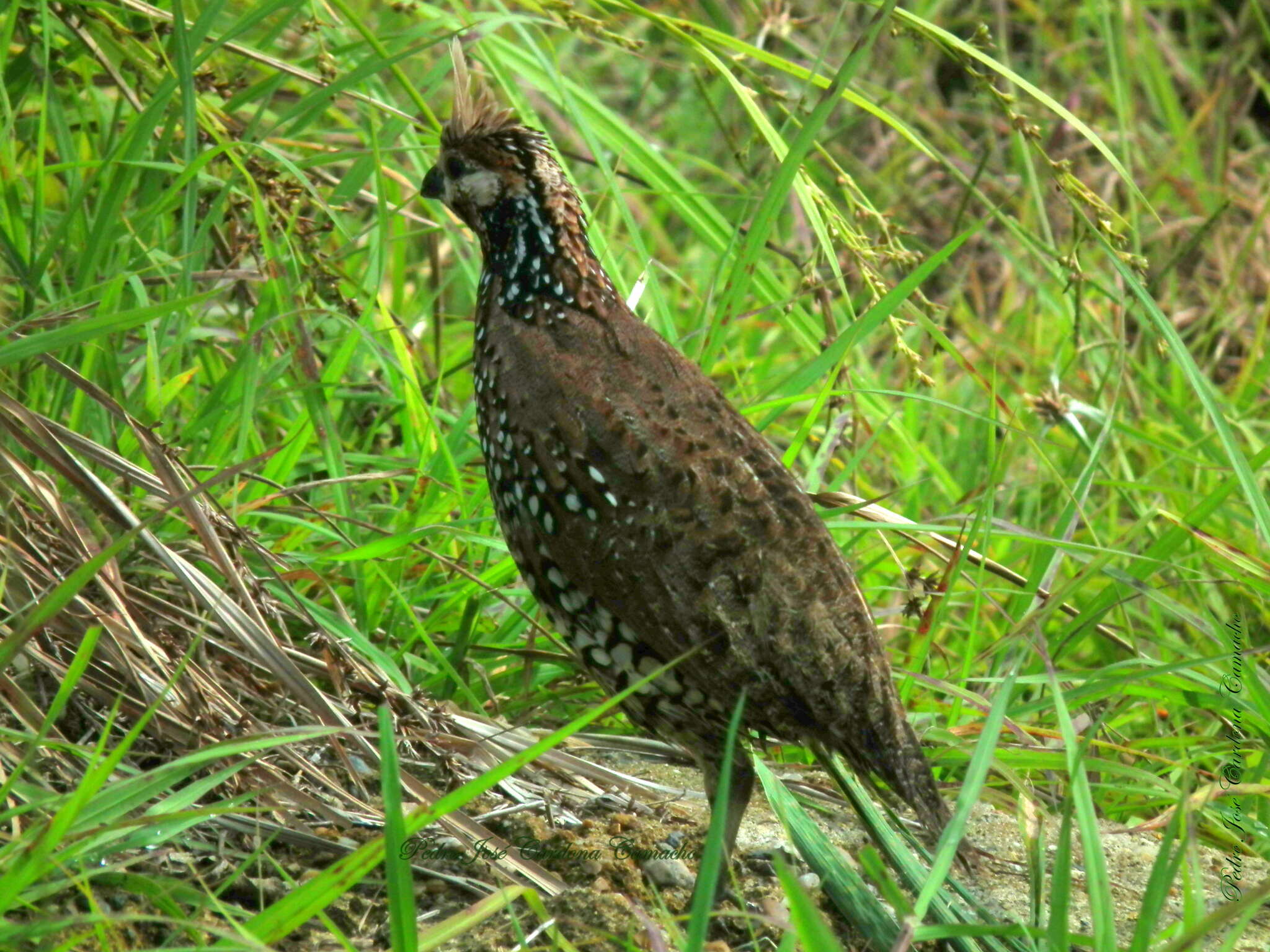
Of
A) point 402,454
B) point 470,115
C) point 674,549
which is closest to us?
point 674,549

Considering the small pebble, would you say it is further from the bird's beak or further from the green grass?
the bird's beak

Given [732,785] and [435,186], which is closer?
[732,785]

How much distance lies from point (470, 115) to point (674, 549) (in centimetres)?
116

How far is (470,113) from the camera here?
11.0ft

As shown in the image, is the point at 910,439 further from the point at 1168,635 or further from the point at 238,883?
the point at 238,883

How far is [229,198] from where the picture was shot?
3.55 metres

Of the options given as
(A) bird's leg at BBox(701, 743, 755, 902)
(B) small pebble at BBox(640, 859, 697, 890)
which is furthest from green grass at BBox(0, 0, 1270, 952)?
(A) bird's leg at BBox(701, 743, 755, 902)

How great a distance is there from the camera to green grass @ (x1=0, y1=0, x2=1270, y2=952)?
8.64ft

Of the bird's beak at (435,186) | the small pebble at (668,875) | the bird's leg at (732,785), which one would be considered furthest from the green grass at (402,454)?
the bird's leg at (732,785)

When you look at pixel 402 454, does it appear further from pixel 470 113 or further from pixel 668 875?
pixel 668 875

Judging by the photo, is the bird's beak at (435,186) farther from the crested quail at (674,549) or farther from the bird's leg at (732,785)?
the bird's leg at (732,785)

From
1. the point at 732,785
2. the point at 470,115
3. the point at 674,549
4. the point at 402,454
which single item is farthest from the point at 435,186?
the point at 732,785

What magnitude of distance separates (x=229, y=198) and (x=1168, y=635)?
115 inches

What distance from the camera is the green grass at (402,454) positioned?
2635mm
